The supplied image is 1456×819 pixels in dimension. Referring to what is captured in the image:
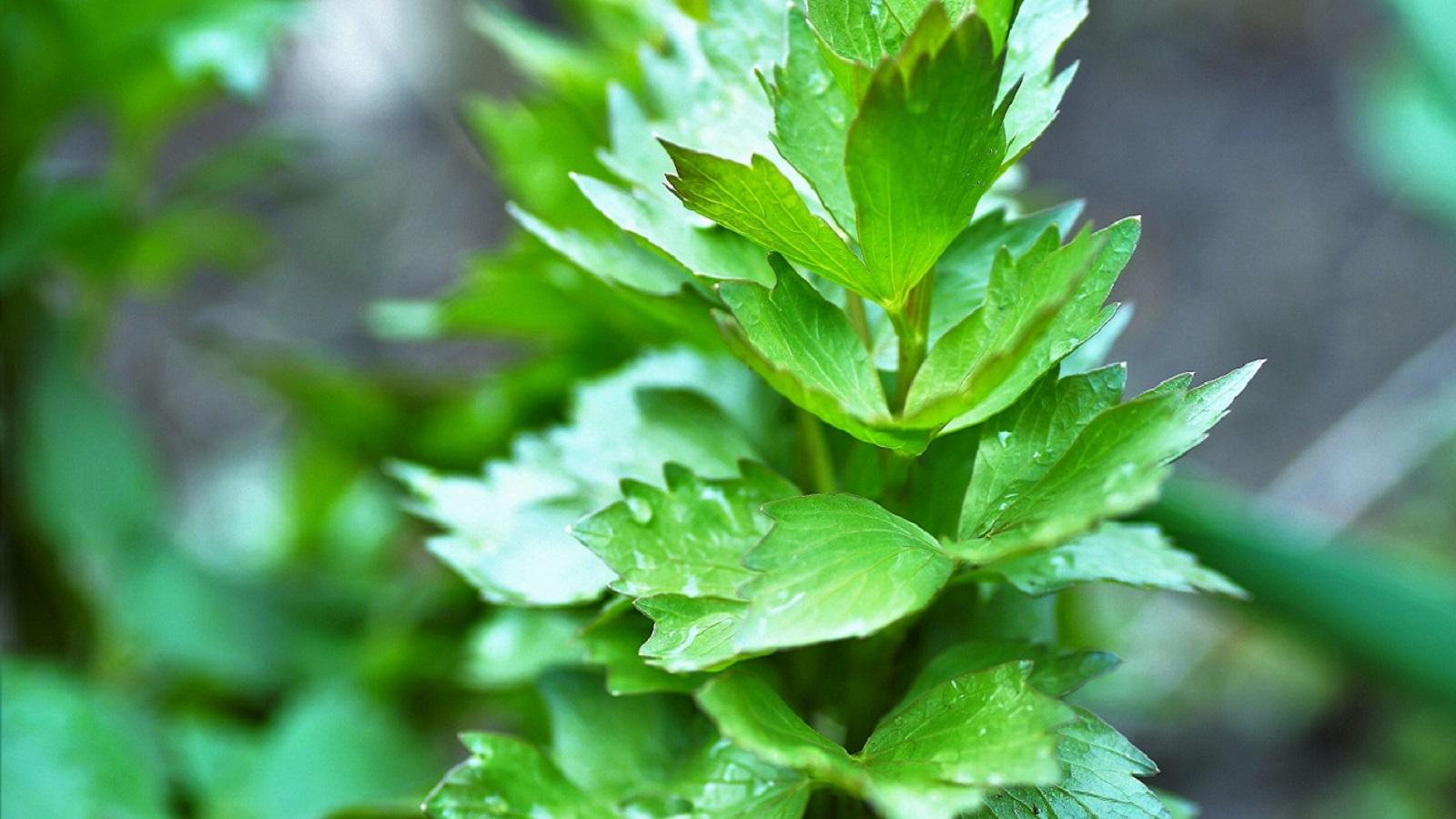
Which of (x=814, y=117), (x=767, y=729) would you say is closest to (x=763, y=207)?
(x=814, y=117)

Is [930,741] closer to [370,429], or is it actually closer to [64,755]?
[64,755]

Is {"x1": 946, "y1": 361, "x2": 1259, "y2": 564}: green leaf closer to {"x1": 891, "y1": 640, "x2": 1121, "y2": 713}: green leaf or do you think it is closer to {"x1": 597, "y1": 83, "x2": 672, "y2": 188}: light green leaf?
{"x1": 891, "y1": 640, "x2": 1121, "y2": 713}: green leaf

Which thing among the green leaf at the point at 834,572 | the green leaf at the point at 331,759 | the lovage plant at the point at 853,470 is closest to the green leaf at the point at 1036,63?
the lovage plant at the point at 853,470

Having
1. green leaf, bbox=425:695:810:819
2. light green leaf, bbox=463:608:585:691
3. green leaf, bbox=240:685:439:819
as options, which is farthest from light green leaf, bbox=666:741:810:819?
green leaf, bbox=240:685:439:819

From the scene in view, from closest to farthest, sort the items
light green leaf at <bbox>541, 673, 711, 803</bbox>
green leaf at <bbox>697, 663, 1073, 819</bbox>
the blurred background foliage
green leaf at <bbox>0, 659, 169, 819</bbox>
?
green leaf at <bbox>697, 663, 1073, 819</bbox> < light green leaf at <bbox>541, 673, 711, 803</bbox> < green leaf at <bbox>0, 659, 169, 819</bbox> < the blurred background foliage

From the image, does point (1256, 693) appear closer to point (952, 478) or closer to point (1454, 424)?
point (1454, 424)

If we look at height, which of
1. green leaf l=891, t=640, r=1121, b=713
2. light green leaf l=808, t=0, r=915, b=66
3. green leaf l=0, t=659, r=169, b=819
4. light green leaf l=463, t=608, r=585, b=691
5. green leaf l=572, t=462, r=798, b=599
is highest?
light green leaf l=808, t=0, r=915, b=66

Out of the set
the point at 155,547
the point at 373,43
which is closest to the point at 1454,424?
the point at 155,547
